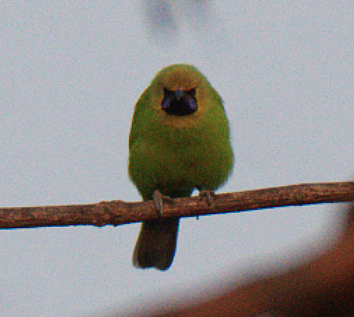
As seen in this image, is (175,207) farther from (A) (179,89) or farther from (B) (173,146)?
(A) (179,89)

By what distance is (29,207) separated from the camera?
10.7 ft

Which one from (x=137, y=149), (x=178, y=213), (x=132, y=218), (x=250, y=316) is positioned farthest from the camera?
(x=137, y=149)

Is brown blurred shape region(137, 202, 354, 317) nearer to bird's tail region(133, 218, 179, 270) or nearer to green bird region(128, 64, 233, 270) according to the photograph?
green bird region(128, 64, 233, 270)

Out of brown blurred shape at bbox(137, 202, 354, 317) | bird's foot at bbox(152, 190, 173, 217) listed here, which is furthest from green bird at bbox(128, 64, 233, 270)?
brown blurred shape at bbox(137, 202, 354, 317)

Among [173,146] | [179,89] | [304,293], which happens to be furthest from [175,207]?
[304,293]

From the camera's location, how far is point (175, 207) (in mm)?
3816

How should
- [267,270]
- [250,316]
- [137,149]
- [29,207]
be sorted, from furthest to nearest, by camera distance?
1. [137,149]
2. [29,207]
3. [267,270]
4. [250,316]

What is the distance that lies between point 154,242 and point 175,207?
1582 millimetres

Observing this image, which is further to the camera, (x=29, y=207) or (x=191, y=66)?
(x=191, y=66)

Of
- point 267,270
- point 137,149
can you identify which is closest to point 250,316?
point 267,270

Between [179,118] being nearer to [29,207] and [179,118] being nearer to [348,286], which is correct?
[29,207]

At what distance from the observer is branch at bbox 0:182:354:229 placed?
128 inches

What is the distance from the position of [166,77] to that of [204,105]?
512mm

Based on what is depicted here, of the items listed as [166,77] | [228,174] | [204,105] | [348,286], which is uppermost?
[166,77]
